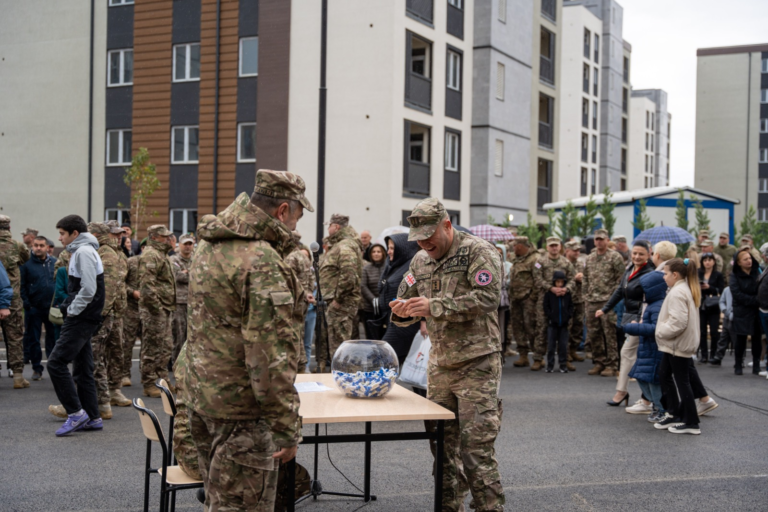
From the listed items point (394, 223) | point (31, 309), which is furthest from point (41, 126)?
point (31, 309)

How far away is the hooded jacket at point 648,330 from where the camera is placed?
28.0 feet

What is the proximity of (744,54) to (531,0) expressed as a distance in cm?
3634

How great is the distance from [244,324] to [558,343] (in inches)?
403

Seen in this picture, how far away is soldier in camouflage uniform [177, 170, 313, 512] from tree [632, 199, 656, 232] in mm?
19975

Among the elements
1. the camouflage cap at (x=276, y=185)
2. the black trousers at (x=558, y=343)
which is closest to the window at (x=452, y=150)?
the black trousers at (x=558, y=343)

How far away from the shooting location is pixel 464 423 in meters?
4.73

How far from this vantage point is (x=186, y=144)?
26.7 metres

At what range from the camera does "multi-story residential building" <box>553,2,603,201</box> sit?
160 feet

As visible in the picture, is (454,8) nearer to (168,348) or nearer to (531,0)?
(531,0)

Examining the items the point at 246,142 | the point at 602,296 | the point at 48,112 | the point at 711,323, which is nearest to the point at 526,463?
the point at 602,296

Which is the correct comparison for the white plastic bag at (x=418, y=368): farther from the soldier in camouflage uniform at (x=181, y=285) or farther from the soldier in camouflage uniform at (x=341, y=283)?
the soldier in camouflage uniform at (x=181, y=285)

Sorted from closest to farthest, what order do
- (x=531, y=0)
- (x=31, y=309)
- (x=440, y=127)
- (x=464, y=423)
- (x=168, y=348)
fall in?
Result: (x=464, y=423), (x=168, y=348), (x=31, y=309), (x=440, y=127), (x=531, y=0)

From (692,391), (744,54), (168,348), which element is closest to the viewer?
(692,391)

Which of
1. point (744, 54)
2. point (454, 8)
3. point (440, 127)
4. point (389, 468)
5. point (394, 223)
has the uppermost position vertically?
point (744, 54)
